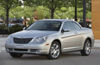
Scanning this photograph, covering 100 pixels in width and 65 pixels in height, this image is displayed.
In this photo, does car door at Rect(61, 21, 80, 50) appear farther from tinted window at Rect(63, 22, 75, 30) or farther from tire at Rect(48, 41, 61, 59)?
tire at Rect(48, 41, 61, 59)

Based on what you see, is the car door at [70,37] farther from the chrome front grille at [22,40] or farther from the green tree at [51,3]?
the green tree at [51,3]

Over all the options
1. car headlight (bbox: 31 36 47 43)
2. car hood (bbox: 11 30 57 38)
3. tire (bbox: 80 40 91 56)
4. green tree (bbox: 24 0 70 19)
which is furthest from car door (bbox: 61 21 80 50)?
green tree (bbox: 24 0 70 19)

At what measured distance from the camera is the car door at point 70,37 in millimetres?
15986

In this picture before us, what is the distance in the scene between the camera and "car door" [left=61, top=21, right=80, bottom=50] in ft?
52.4

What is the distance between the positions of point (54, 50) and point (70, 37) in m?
1.31

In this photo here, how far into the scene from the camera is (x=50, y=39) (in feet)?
49.5

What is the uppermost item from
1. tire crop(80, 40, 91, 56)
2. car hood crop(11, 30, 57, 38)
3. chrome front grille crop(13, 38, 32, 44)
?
car hood crop(11, 30, 57, 38)

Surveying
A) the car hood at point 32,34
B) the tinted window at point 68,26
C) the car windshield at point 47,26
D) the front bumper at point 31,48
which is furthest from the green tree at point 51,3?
the front bumper at point 31,48

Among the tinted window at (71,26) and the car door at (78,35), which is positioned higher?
the tinted window at (71,26)

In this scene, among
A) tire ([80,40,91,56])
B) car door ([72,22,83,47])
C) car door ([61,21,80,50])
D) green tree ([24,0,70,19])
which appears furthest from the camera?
green tree ([24,0,70,19])

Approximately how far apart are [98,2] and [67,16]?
50650 mm

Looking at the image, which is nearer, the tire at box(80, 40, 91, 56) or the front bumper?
the front bumper


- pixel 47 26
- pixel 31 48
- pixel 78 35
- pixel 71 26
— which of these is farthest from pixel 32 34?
pixel 78 35

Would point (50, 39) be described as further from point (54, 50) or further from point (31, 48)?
point (31, 48)
